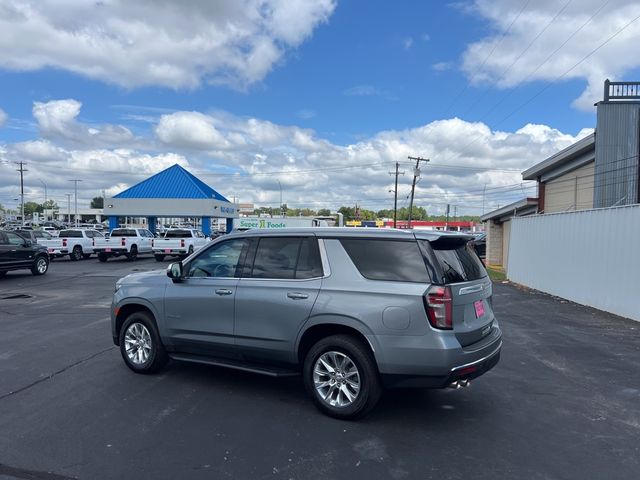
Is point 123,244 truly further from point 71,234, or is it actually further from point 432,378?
point 432,378

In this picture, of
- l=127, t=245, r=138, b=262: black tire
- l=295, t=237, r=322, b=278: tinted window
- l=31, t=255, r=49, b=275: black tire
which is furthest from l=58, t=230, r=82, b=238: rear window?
l=295, t=237, r=322, b=278: tinted window

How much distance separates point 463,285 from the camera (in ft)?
15.2

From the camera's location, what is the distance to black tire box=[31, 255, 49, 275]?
19.1 meters

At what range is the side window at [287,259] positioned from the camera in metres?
5.06

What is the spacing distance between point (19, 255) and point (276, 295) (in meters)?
16.9

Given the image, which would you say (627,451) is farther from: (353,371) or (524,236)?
(524,236)

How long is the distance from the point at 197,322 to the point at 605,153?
18.9 metres

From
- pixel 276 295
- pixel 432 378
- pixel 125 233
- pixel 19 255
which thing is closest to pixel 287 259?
pixel 276 295

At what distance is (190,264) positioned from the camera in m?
A: 5.89

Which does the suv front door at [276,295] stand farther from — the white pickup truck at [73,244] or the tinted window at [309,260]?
the white pickup truck at [73,244]

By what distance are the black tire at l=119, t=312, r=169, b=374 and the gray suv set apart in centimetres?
2

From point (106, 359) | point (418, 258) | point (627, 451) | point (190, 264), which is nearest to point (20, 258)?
point (106, 359)

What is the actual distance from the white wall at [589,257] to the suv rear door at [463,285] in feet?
23.6

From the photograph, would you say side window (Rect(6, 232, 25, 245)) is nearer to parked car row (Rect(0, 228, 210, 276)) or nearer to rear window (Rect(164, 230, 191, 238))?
parked car row (Rect(0, 228, 210, 276))
